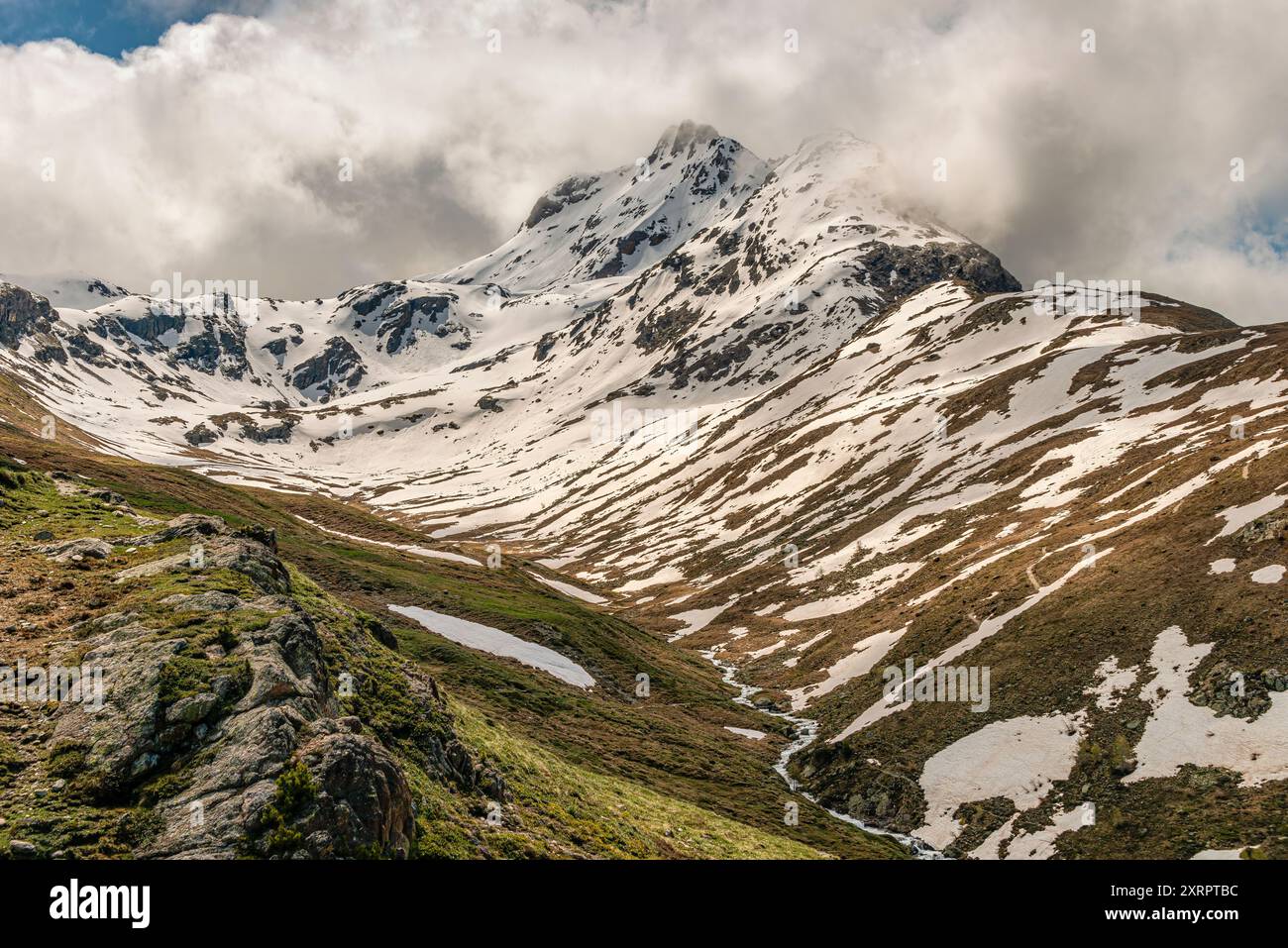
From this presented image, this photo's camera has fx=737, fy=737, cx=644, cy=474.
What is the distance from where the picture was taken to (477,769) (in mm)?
18516

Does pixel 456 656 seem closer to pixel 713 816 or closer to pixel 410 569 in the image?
pixel 713 816

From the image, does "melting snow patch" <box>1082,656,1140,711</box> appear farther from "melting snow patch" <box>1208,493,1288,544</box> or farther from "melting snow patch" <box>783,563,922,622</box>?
"melting snow patch" <box>783,563,922,622</box>

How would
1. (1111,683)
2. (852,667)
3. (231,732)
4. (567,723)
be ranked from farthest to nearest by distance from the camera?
(852,667)
(567,723)
(1111,683)
(231,732)

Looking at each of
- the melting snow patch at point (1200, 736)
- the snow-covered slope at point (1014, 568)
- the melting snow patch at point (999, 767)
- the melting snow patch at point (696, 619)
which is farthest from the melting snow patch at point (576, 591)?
the melting snow patch at point (1200, 736)

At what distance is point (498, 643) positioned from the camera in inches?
1778

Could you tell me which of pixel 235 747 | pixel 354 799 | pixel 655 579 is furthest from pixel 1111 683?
pixel 655 579

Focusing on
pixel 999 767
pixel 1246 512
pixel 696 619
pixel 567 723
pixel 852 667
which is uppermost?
pixel 1246 512

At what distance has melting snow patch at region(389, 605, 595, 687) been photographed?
143 feet

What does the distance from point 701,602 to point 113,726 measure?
7040 cm

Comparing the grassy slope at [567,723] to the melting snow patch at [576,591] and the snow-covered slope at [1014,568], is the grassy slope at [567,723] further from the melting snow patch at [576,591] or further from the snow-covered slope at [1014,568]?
the melting snow patch at [576,591]

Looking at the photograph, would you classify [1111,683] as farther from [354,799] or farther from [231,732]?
[231,732]
